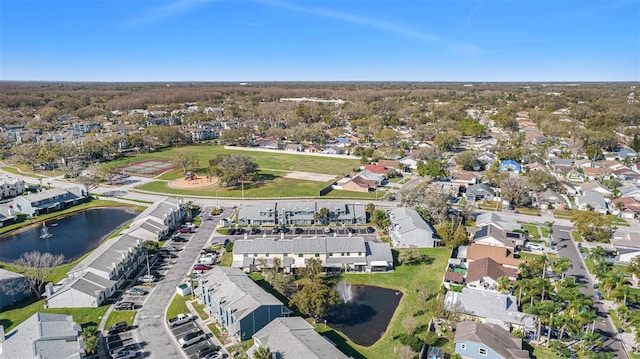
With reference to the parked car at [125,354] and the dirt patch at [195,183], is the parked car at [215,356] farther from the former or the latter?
the dirt patch at [195,183]

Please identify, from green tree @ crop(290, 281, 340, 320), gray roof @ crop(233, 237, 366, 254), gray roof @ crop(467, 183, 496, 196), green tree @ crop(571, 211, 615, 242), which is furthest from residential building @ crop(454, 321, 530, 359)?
gray roof @ crop(467, 183, 496, 196)

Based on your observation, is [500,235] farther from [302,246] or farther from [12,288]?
[12,288]

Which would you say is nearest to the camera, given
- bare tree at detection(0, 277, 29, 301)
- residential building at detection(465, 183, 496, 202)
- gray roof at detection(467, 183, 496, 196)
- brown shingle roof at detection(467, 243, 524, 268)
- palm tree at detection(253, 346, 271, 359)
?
palm tree at detection(253, 346, 271, 359)

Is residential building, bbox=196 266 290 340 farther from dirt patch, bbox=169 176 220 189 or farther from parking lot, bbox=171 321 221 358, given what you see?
dirt patch, bbox=169 176 220 189

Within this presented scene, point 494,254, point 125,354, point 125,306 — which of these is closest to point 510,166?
point 494,254

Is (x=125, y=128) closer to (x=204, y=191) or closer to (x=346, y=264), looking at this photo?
(x=204, y=191)

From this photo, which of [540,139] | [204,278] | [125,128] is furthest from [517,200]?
[125,128]
